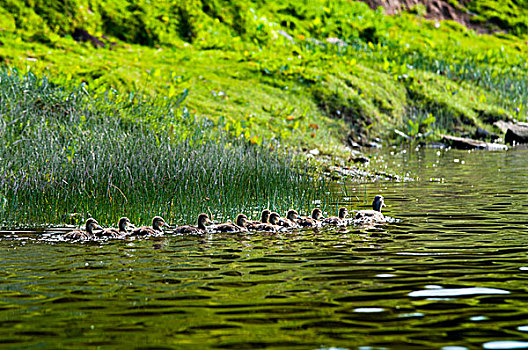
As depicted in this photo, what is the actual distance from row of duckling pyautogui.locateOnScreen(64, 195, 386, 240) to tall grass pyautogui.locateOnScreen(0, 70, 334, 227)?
1.18 metres

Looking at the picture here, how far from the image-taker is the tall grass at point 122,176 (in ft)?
45.1

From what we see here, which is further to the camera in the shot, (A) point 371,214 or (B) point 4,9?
(B) point 4,9

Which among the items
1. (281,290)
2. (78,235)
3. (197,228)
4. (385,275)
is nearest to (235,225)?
(197,228)

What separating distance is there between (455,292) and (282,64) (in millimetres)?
23768

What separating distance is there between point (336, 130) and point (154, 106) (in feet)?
33.6

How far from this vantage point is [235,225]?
1252cm

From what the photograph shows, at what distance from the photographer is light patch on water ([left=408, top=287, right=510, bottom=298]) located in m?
8.12

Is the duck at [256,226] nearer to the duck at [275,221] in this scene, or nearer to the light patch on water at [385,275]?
the duck at [275,221]

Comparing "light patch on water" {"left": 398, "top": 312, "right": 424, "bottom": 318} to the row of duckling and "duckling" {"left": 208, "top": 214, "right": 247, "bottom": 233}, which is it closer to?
the row of duckling

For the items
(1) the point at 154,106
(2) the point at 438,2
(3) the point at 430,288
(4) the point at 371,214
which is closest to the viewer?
(3) the point at 430,288

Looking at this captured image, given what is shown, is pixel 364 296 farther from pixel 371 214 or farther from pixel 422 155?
pixel 422 155

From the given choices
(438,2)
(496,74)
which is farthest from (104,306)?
(438,2)

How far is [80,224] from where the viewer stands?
1337cm

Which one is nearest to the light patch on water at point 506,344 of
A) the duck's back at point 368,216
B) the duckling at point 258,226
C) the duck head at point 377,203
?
the duckling at point 258,226
